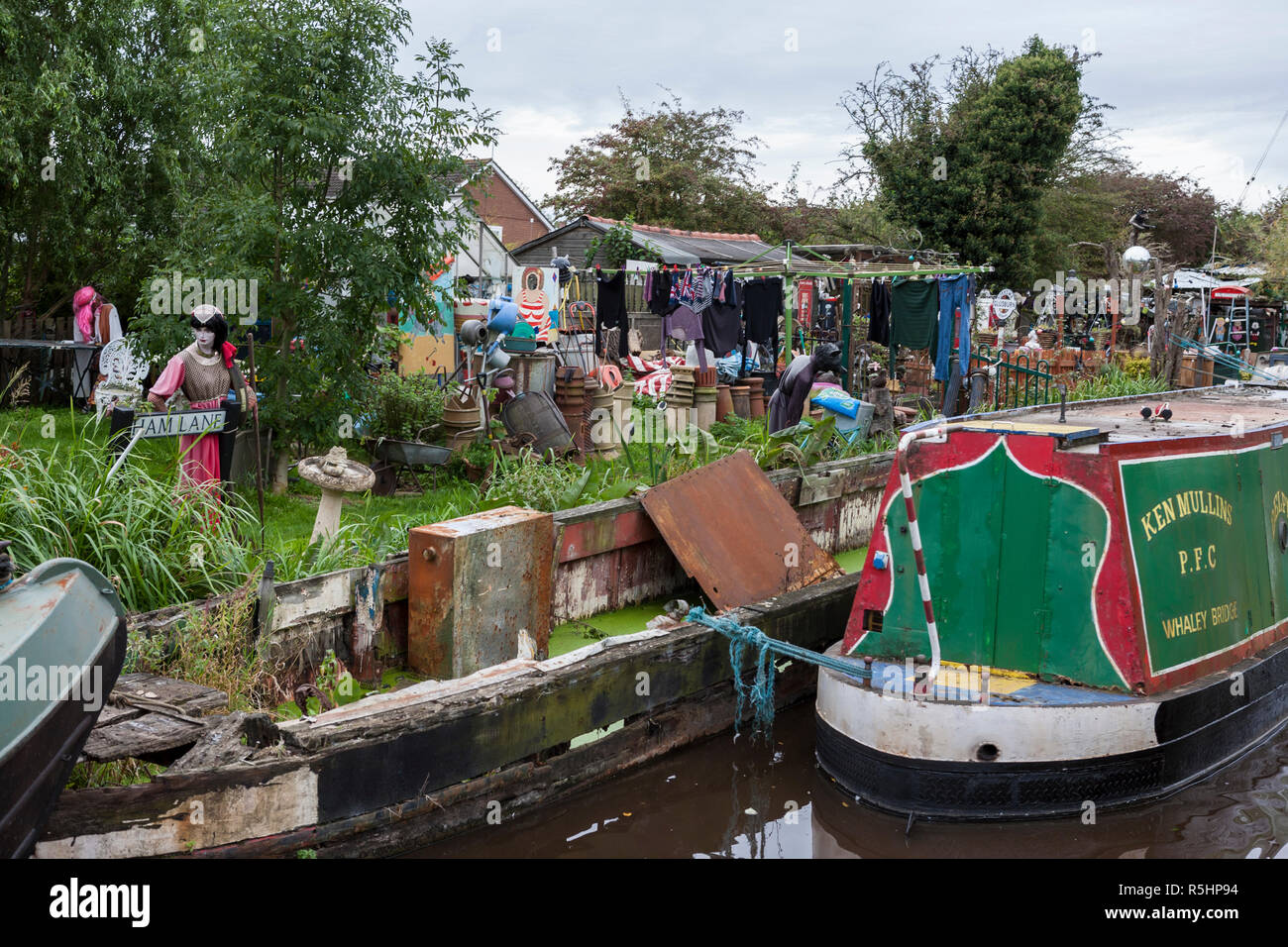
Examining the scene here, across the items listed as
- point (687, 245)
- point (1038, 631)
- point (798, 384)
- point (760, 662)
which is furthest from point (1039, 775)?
point (687, 245)

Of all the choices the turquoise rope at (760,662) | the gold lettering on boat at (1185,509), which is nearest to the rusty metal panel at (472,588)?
the turquoise rope at (760,662)

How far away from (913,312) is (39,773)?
45.5ft

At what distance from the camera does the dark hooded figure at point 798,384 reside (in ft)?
36.8

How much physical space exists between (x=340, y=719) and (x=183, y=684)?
→ 27.8 inches

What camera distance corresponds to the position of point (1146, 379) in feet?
56.2

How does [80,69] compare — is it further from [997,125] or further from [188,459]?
[997,125]

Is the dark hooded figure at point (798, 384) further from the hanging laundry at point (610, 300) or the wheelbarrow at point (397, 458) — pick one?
the hanging laundry at point (610, 300)

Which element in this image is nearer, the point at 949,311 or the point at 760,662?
the point at 760,662

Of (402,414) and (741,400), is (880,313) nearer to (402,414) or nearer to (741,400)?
(741,400)

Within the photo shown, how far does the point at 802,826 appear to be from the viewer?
5945 mm

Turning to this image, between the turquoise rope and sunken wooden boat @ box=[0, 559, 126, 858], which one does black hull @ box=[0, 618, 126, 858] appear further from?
the turquoise rope

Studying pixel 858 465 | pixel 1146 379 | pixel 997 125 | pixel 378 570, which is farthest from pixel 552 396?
pixel 997 125

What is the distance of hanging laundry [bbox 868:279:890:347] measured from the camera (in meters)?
15.8

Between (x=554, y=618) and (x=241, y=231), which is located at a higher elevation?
(x=241, y=231)
